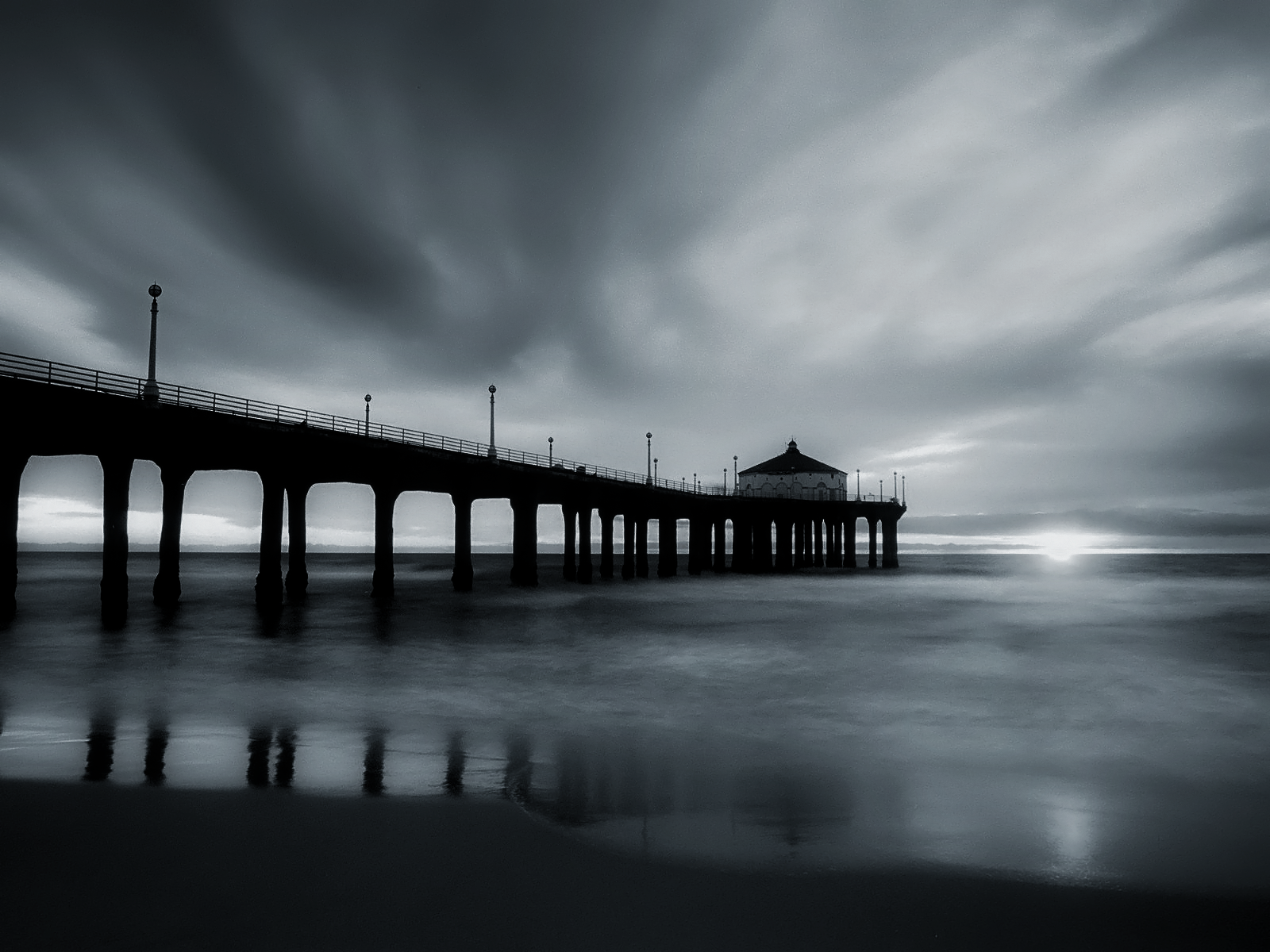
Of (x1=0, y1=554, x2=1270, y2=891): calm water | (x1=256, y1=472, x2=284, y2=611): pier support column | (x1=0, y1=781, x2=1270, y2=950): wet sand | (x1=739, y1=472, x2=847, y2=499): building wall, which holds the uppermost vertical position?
(x1=739, y1=472, x2=847, y2=499): building wall

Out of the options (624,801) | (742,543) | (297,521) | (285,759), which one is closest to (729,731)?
(624,801)

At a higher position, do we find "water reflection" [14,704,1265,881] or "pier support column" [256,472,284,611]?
"pier support column" [256,472,284,611]

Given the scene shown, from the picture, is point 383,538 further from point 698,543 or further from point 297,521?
point 698,543

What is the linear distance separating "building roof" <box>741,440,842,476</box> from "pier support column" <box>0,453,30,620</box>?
83.9m

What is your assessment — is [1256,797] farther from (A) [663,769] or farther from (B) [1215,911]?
(A) [663,769]

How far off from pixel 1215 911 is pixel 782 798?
4.07 m

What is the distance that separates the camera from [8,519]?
2645cm

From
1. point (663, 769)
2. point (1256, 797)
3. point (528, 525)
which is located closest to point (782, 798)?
point (663, 769)

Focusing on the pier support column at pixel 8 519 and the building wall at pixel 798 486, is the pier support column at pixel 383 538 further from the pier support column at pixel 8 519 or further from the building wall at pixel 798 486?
the building wall at pixel 798 486

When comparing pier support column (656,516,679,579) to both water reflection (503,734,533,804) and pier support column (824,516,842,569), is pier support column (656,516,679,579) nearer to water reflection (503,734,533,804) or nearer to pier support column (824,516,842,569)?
pier support column (824,516,842,569)

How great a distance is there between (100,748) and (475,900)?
26.1 feet

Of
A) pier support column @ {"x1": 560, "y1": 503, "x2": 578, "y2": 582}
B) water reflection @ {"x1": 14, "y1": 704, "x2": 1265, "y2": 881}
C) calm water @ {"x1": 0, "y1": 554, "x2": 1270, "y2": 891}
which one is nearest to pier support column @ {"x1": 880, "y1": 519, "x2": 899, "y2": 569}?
pier support column @ {"x1": 560, "y1": 503, "x2": 578, "y2": 582}

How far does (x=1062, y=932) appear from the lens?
18.1ft

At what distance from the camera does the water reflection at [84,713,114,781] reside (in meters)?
9.38
